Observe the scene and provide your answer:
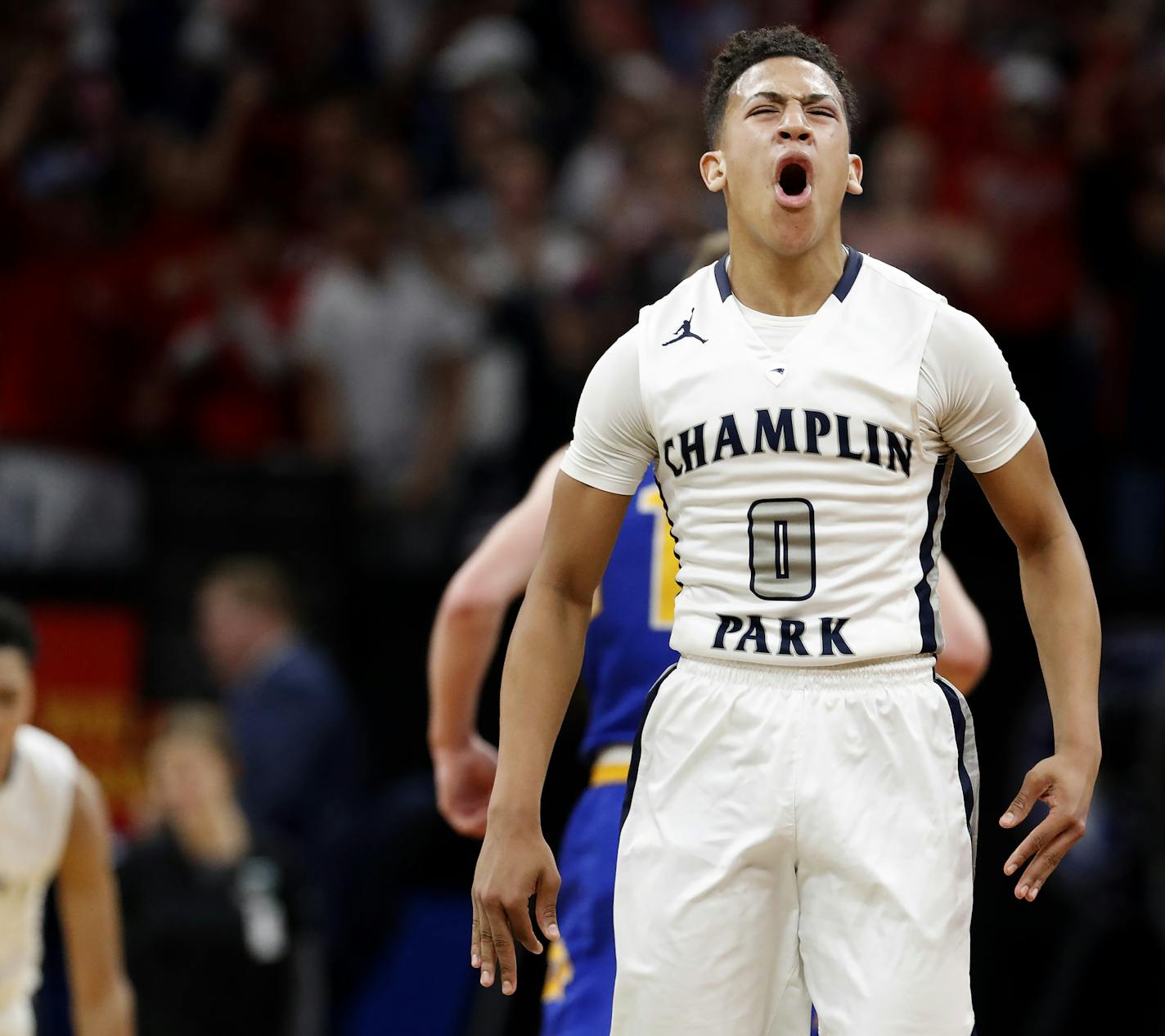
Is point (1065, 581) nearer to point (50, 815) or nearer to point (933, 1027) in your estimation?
point (933, 1027)

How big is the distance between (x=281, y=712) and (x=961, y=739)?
5.52m

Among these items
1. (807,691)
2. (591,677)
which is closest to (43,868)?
(591,677)

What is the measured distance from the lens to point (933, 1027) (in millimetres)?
3086

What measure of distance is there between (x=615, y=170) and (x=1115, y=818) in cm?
387

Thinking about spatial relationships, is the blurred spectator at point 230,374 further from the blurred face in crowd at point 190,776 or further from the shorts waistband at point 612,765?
the shorts waistband at point 612,765

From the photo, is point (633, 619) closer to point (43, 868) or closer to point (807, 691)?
point (807, 691)

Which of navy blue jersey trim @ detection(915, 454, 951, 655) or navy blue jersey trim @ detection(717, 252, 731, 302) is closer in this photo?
navy blue jersey trim @ detection(915, 454, 951, 655)

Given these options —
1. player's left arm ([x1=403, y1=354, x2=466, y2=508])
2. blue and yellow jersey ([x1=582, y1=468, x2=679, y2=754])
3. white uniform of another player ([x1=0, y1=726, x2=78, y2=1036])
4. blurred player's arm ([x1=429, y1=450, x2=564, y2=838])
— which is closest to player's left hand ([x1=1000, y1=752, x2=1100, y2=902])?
blue and yellow jersey ([x1=582, y1=468, x2=679, y2=754])

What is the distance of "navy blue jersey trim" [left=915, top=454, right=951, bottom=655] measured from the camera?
3289mm

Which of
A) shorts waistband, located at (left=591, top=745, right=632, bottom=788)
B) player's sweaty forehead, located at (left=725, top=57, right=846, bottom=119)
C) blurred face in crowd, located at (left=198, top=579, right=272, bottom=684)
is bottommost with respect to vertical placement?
shorts waistband, located at (left=591, top=745, right=632, bottom=788)

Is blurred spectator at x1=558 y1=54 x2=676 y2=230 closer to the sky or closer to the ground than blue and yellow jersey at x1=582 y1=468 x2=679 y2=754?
closer to the sky

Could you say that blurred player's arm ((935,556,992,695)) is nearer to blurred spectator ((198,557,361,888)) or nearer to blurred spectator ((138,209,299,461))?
blurred spectator ((198,557,361,888))

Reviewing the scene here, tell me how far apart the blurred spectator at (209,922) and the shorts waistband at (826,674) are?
4715mm

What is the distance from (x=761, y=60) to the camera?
3373 mm
